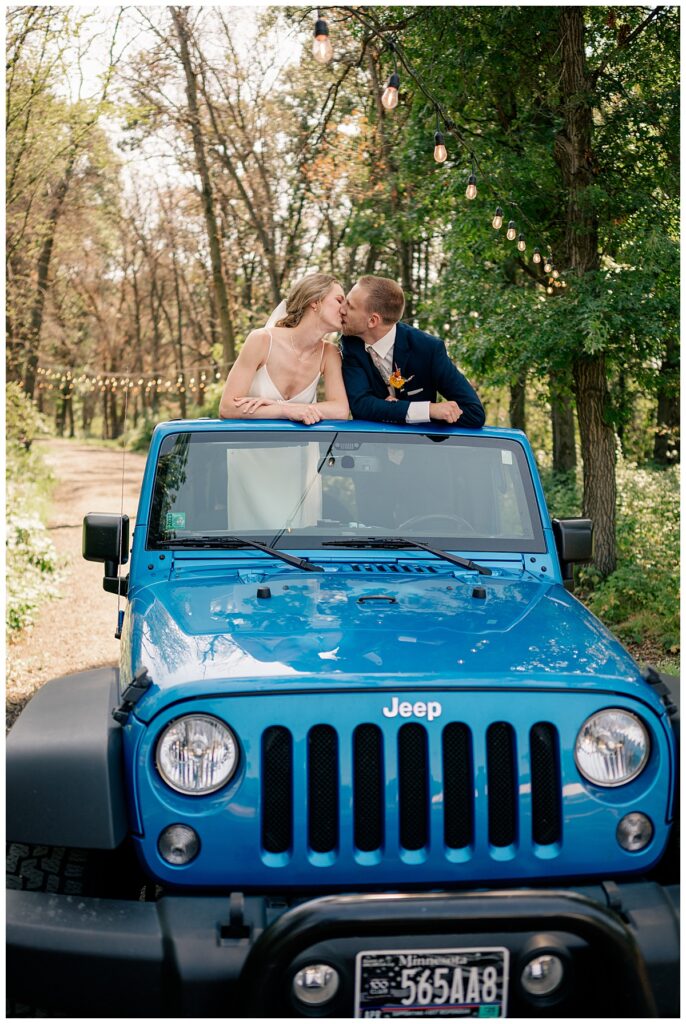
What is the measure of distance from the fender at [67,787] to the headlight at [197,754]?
5.9 inches

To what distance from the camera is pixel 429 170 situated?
531 inches

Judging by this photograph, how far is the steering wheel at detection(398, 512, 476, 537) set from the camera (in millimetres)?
3951

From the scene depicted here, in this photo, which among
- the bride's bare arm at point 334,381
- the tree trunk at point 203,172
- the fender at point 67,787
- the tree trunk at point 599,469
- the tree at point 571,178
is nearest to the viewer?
the fender at point 67,787

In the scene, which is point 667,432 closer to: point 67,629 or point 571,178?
point 571,178

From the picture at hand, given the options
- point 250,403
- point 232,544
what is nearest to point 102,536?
point 232,544

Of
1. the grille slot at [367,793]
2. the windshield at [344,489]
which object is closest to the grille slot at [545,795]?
the grille slot at [367,793]

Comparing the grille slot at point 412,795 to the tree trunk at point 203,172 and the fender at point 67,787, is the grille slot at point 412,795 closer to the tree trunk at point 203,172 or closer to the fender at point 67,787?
the fender at point 67,787

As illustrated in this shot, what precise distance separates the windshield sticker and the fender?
1252mm

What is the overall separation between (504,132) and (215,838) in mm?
10258

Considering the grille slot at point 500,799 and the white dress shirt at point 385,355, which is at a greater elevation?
the white dress shirt at point 385,355

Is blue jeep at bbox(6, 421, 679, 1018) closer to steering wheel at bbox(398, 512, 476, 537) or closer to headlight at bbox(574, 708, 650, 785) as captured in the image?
headlight at bbox(574, 708, 650, 785)


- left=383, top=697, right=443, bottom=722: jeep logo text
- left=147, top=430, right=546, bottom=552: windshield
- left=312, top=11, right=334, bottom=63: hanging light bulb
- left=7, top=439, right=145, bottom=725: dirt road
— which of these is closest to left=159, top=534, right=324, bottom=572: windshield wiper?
left=147, top=430, right=546, bottom=552: windshield

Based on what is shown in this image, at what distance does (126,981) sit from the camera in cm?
235

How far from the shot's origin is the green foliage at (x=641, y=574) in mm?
9109
